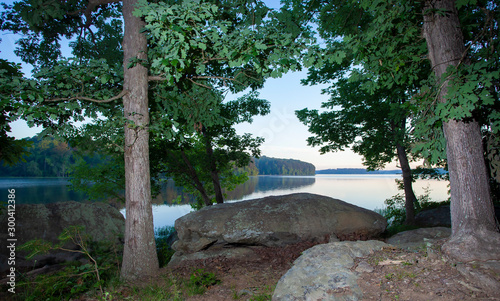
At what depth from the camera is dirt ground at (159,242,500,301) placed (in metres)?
3.42

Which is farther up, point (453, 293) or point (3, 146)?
point (3, 146)

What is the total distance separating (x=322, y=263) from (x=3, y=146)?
28.2 feet

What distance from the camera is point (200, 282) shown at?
4957 mm

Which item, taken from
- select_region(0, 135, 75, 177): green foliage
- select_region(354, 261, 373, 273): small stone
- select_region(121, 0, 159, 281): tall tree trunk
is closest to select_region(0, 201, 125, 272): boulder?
select_region(121, 0, 159, 281): tall tree trunk

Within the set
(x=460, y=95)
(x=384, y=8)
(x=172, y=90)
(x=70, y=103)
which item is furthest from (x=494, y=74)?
(x=70, y=103)

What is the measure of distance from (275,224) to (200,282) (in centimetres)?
327

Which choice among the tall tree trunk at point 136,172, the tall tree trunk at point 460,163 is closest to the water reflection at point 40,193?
the tall tree trunk at point 136,172

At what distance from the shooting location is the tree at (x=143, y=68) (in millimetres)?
4930

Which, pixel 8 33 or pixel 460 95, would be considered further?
pixel 8 33

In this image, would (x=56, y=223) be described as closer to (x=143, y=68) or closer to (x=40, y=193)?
(x=143, y=68)

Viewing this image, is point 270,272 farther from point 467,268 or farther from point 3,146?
point 3,146

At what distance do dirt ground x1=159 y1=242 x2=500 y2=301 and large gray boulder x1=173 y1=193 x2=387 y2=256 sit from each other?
188 centimetres

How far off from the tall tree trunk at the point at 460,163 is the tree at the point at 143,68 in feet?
8.57

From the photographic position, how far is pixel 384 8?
16.9ft
